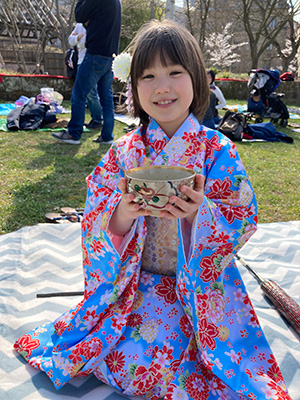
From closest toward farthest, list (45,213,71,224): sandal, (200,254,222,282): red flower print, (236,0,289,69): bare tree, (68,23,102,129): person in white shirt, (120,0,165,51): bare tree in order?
(200,254,222,282): red flower print
(45,213,71,224): sandal
(68,23,102,129): person in white shirt
(236,0,289,69): bare tree
(120,0,165,51): bare tree

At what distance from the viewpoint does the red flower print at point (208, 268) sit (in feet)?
5.02

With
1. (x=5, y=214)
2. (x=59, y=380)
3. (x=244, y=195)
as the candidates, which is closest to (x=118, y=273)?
(x=59, y=380)

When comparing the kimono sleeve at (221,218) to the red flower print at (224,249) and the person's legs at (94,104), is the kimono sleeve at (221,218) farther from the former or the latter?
the person's legs at (94,104)

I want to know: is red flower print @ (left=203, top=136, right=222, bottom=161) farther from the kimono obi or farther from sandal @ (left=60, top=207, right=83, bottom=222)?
sandal @ (left=60, top=207, right=83, bottom=222)

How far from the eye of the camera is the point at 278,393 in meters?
1.44

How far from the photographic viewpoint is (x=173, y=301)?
5.42 feet

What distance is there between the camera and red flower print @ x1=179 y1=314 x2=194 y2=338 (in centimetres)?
159

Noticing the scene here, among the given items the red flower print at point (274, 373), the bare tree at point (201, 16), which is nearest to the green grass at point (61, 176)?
the red flower print at point (274, 373)

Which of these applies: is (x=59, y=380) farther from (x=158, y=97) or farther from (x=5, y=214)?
(x=5, y=214)

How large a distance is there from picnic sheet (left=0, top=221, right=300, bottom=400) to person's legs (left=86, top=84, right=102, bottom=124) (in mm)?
3983

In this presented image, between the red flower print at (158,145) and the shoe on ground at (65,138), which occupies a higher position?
the red flower print at (158,145)

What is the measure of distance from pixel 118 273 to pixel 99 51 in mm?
4108

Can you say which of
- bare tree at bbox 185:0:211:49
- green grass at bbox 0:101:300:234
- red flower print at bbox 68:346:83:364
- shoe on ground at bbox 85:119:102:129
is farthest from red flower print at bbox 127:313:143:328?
bare tree at bbox 185:0:211:49

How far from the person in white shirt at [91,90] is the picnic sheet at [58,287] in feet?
12.0
